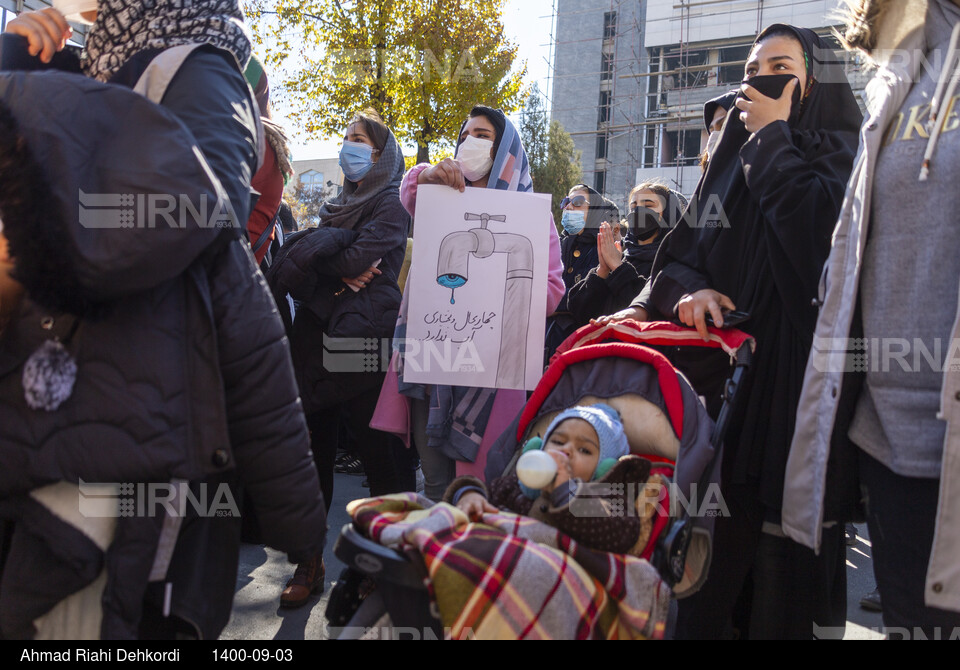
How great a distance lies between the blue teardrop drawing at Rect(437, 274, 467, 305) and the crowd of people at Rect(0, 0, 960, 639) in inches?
29.0

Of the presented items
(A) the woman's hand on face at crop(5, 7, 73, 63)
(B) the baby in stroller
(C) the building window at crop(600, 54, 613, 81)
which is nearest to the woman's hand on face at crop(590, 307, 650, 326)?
(B) the baby in stroller

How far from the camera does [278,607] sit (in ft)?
11.9

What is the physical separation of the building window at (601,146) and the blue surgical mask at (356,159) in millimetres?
37054

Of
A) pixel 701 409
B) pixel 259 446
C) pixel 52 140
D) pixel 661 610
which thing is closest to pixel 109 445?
pixel 259 446

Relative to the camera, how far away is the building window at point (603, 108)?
132 feet

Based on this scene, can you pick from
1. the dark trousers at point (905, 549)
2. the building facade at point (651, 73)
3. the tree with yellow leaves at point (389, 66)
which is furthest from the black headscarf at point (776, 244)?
the building facade at point (651, 73)

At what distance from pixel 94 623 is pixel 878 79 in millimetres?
2517

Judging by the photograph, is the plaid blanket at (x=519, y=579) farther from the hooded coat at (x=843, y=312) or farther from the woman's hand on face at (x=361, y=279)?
the woman's hand on face at (x=361, y=279)

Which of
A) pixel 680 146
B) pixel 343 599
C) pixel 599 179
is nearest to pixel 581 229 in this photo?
pixel 343 599

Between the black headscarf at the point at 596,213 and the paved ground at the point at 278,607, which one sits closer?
the paved ground at the point at 278,607

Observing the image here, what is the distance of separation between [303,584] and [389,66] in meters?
10.4

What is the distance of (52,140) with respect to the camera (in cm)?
150

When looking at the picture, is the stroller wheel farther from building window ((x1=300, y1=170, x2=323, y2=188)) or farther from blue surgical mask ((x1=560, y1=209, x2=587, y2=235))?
building window ((x1=300, y1=170, x2=323, y2=188))

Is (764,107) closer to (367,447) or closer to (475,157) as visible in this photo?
(475,157)
